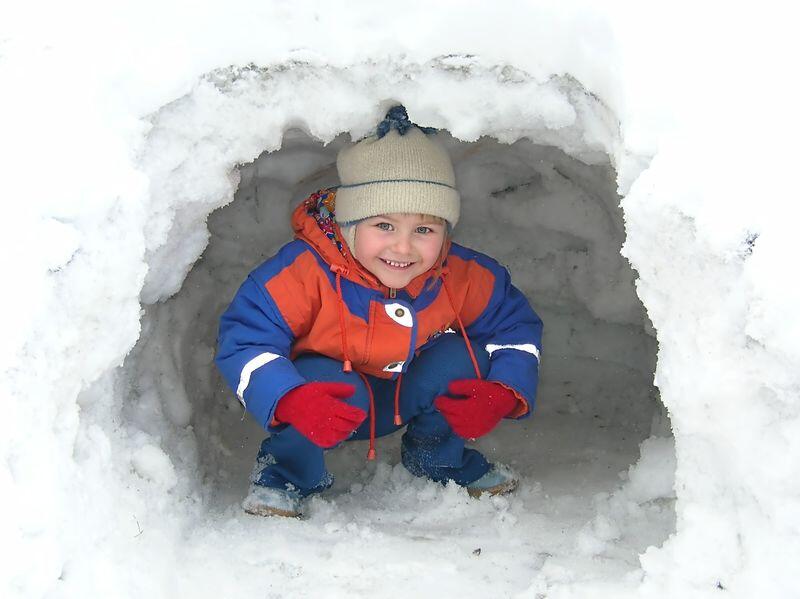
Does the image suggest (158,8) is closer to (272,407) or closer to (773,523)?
(272,407)

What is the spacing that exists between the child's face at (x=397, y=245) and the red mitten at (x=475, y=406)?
0.33 m

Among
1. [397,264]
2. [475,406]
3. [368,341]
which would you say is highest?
[397,264]

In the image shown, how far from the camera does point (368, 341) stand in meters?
2.38

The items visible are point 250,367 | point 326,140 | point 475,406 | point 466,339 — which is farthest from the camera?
point 466,339

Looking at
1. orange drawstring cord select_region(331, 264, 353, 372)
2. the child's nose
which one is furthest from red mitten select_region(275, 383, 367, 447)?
the child's nose

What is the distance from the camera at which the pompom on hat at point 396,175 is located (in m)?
2.24

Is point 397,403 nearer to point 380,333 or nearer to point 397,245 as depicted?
point 380,333

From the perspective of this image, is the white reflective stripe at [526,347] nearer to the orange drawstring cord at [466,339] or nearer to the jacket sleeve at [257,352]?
the orange drawstring cord at [466,339]

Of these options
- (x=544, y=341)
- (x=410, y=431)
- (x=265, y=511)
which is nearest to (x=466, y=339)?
(x=410, y=431)

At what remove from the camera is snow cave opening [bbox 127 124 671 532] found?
8.82 feet

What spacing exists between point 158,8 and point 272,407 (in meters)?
0.95

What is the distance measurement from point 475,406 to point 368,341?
337 mm

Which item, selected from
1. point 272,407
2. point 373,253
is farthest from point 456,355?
point 272,407

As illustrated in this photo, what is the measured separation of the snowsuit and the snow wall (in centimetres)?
26
